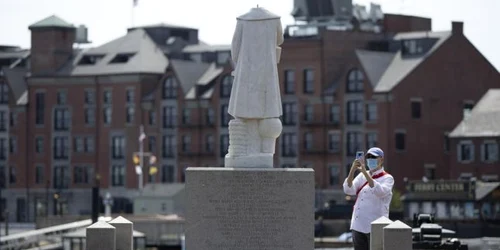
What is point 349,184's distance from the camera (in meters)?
31.0

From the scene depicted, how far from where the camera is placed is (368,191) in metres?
31.1

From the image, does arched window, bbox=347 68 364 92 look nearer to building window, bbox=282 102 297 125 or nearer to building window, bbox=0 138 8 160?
building window, bbox=282 102 297 125

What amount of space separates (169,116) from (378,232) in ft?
371

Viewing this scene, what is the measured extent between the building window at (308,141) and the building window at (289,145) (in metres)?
0.66

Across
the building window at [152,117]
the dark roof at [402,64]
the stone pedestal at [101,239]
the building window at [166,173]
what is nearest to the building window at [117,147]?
the building window at [152,117]

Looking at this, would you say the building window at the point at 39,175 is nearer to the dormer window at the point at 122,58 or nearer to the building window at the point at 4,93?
the building window at the point at 4,93

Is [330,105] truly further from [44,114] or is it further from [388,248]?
[388,248]

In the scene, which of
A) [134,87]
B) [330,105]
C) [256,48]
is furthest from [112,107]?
[256,48]

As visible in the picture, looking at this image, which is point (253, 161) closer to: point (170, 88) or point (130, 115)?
point (170, 88)

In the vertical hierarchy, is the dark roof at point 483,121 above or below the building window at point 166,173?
above

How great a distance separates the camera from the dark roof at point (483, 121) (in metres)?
122

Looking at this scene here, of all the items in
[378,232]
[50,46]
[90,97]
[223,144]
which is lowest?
[378,232]

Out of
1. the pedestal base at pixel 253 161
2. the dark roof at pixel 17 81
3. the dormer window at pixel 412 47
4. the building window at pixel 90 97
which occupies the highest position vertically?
the dormer window at pixel 412 47

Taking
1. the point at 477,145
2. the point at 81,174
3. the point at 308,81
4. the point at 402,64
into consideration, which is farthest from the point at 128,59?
the point at 477,145
